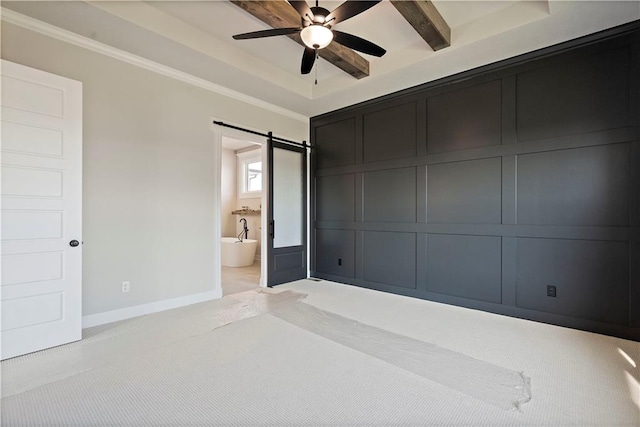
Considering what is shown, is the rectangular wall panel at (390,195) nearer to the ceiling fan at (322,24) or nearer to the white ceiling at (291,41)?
the white ceiling at (291,41)

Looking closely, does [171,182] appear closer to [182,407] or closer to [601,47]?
[182,407]

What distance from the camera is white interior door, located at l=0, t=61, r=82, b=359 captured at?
7.92ft

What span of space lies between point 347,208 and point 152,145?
9.48 ft

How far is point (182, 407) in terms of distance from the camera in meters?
1.82

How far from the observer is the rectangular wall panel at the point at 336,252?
497cm

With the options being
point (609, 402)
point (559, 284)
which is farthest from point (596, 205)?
point (609, 402)

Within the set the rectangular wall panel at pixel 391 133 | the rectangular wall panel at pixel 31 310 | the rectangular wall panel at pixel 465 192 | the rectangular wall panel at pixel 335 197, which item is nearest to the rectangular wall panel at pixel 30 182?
the rectangular wall panel at pixel 31 310

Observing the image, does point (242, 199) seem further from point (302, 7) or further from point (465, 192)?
point (302, 7)

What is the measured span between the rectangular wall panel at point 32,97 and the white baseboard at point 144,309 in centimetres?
197

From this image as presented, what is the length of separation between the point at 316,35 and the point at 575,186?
290 centimetres

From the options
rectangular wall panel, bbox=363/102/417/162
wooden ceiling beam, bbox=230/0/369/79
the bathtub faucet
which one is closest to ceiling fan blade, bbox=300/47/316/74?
wooden ceiling beam, bbox=230/0/369/79

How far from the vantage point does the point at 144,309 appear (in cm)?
348

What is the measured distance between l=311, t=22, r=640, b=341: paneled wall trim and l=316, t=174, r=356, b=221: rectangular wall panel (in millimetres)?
67

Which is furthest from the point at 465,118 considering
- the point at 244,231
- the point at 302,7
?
the point at 244,231
